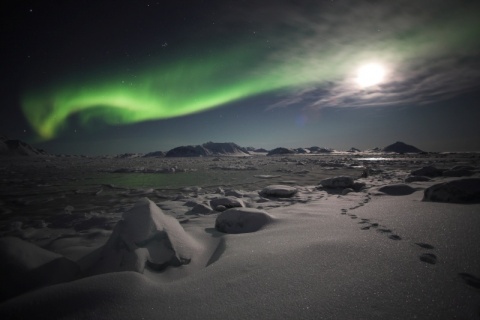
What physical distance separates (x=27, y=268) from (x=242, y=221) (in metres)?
2.50

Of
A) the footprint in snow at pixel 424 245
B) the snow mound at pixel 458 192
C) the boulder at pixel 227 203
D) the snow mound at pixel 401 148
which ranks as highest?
the snow mound at pixel 401 148

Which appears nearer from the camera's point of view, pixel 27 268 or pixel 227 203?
pixel 27 268

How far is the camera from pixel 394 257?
6.56 ft

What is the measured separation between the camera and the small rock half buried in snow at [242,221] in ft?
11.0

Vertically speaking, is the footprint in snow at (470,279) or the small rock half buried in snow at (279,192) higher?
the footprint in snow at (470,279)

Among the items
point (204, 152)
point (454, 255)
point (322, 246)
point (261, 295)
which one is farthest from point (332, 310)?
point (204, 152)

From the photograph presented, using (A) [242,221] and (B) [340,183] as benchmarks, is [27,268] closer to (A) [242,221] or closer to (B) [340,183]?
(A) [242,221]

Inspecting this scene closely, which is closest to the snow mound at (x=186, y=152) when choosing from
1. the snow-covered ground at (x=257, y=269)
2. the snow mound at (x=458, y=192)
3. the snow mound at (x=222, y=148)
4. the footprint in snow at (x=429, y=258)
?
the snow mound at (x=222, y=148)

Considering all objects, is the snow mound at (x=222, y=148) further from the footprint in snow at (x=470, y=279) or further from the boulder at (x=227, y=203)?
the footprint in snow at (x=470, y=279)

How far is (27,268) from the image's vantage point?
189 cm

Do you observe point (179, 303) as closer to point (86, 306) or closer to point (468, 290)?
point (86, 306)

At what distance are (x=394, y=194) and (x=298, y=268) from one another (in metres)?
5.31

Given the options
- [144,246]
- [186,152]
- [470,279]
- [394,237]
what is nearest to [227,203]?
[144,246]

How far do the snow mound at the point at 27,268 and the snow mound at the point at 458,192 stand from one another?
5.97 metres
